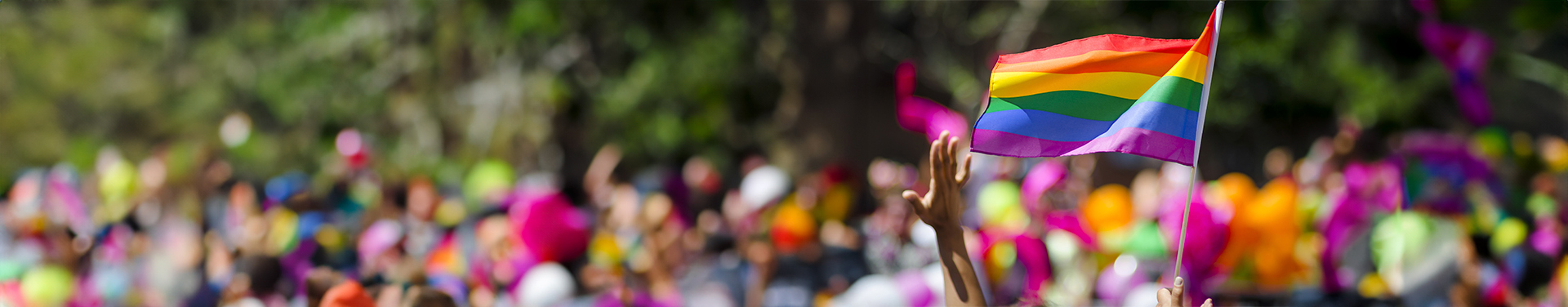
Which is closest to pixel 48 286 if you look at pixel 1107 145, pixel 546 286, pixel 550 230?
pixel 550 230

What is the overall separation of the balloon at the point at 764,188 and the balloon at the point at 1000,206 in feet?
4.41

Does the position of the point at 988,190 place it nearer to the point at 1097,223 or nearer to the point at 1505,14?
the point at 1097,223

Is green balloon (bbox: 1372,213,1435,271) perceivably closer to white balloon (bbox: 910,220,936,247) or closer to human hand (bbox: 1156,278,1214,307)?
white balloon (bbox: 910,220,936,247)

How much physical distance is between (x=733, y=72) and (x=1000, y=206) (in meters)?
6.12

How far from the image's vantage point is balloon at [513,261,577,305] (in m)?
4.98

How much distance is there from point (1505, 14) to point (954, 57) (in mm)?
5921

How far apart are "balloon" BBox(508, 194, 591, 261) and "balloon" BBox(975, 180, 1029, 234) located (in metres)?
2.21

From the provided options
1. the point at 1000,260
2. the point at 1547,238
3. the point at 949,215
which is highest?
the point at 1000,260

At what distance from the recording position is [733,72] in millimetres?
11922

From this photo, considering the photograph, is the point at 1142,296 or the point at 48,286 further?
the point at 48,286

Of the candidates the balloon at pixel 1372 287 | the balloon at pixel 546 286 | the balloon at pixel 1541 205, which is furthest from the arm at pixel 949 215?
the balloon at pixel 1541 205

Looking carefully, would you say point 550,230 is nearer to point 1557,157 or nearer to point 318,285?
point 318,285

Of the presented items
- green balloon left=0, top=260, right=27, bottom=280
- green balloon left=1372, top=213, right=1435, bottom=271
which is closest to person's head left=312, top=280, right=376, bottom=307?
green balloon left=0, top=260, right=27, bottom=280

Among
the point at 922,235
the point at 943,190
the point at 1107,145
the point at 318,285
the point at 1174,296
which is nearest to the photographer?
the point at 1174,296
